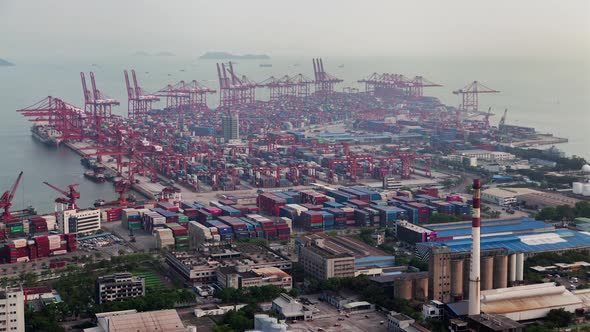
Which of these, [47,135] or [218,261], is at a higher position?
[47,135]

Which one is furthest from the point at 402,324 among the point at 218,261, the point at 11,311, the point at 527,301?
the point at 11,311

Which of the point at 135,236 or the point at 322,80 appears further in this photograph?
the point at 322,80

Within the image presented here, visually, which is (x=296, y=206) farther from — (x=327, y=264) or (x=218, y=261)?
(x=327, y=264)

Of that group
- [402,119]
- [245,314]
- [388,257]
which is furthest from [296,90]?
[245,314]

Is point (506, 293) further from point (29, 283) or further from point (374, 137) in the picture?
point (374, 137)

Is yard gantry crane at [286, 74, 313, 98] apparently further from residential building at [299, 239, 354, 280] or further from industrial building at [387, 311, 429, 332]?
industrial building at [387, 311, 429, 332]

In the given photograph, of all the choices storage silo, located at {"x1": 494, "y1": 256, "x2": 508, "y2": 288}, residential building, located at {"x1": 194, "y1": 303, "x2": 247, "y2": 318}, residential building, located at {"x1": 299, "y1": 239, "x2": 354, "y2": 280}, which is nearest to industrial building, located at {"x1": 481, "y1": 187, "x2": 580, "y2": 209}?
storage silo, located at {"x1": 494, "y1": 256, "x2": 508, "y2": 288}

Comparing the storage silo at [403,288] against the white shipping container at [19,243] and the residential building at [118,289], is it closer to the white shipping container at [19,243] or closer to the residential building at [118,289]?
the residential building at [118,289]

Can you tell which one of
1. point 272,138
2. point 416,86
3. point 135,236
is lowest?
point 135,236
